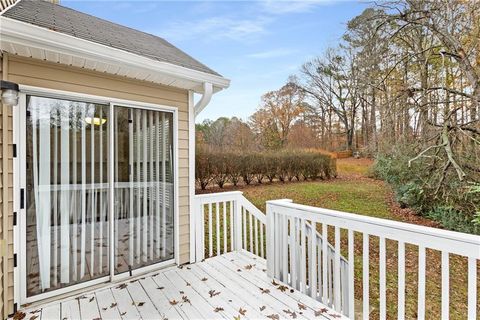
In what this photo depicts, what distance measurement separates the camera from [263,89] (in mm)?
21328

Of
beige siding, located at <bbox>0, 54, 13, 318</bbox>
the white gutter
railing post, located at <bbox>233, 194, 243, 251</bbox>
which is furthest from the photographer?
railing post, located at <bbox>233, 194, 243, 251</bbox>

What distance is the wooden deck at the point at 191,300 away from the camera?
7.62 feet

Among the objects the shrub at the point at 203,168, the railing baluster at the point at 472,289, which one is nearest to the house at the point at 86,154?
the railing baluster at the point at 472,289

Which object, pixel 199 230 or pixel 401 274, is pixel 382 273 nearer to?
pixel 401 274

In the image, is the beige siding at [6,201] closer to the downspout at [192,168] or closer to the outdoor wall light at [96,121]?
the outdoor wall light at [96,121]

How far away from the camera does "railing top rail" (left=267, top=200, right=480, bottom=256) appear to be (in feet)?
5.04

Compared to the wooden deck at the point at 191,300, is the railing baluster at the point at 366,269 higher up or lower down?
higher up

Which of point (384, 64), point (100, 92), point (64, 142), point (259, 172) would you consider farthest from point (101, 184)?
point (259, 172)

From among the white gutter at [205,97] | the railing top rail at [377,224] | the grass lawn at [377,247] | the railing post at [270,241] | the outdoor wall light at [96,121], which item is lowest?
the grass lawn at [377,247]

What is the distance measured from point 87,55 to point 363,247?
284cm

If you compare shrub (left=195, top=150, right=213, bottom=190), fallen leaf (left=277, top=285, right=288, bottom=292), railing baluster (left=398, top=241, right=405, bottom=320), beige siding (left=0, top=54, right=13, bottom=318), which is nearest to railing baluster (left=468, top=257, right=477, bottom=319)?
railing baluster (left=398, top=241, right=405, bottom=320)

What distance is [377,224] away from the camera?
197cm

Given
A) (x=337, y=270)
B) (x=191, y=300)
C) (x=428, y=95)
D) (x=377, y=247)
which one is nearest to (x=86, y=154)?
(x=191, y=300)

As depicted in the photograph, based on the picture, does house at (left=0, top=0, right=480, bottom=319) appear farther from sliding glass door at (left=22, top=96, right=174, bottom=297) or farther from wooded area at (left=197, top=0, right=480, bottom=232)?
wooded area at (left=197, top=0, right=480, bottom=232)
